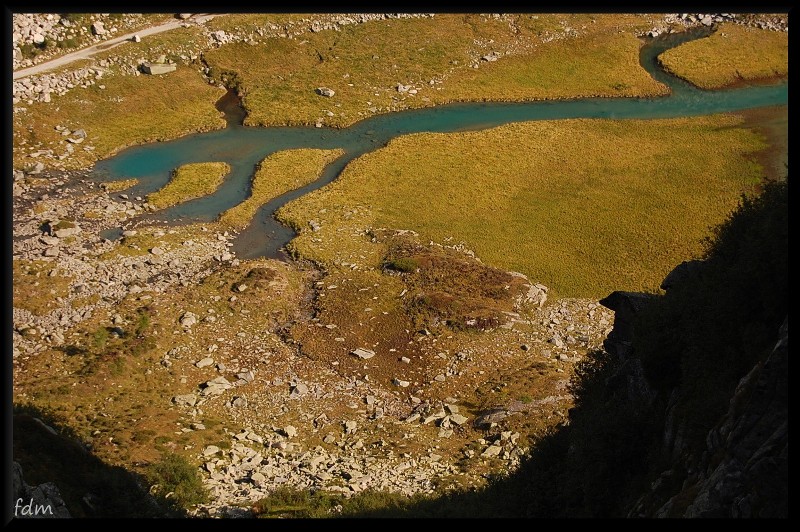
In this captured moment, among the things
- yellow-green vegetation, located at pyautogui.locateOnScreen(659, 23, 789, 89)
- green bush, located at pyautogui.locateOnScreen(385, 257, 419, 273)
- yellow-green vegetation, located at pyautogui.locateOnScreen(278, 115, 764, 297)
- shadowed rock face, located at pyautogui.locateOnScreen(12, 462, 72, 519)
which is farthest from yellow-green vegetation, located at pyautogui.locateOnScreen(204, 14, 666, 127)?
shadowed rock face, located at pyautogui.locateOnScreen(12, 462, 72, 519)

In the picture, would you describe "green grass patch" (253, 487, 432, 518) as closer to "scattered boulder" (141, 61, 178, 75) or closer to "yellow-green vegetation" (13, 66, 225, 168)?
"yellow-green vegetation" (13, 66, 225, 168)

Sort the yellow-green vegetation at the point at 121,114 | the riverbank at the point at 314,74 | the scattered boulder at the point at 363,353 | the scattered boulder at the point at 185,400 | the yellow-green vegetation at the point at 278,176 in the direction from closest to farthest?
the scattered boulder at the point at 185,400, the scattered boulder at the point at 363,353, the yellow-green vegetation at the point at 278,176, the yellow-green vegetation at the point at 121,114, the riverbank at the point at 314,74

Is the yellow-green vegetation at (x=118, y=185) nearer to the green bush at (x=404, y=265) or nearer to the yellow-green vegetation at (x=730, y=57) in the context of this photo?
the green bush at (x=404, y=265)

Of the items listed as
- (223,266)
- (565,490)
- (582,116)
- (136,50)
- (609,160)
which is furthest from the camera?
(136,50)

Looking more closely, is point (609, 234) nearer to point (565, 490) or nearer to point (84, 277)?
point (565, 490)

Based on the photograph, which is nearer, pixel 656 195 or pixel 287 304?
pixel 287 304

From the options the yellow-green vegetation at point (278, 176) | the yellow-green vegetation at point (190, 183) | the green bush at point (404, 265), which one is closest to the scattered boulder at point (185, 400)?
the green bush at point (404, 265)

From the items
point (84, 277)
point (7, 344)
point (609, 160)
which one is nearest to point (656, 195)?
point (609, 160)
